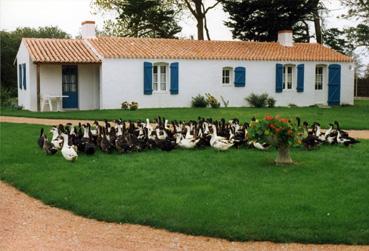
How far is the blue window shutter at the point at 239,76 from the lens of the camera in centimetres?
2883

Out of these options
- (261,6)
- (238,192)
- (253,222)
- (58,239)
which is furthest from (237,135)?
(261,6)

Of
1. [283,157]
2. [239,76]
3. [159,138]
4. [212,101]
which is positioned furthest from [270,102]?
[283,157]

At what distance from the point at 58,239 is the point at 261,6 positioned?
33.6 metres

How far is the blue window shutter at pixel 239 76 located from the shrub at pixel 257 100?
83cm

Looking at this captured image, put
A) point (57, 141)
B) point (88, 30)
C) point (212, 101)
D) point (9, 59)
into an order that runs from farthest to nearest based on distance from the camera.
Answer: point (9, 59) → point (88, 30) → point (212, 101) → point (57, 141)

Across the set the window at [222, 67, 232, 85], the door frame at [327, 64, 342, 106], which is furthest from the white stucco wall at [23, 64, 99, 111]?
the door frame at [327, 64, 342, 106]

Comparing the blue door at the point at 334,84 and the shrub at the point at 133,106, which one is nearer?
the shrub at the point at 133,106

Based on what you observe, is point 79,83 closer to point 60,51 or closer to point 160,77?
point 60,51

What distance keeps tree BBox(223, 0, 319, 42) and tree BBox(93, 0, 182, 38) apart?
175 inches

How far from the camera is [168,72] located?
2753 cm

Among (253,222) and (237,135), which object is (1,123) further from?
(253,222)

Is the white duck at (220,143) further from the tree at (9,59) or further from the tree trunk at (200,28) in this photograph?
the tree trunk at (200,28)

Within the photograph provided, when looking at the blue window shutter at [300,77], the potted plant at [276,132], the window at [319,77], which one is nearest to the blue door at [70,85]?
the blue window shutter at [300,77]

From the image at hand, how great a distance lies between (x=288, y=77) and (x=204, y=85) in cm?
542
